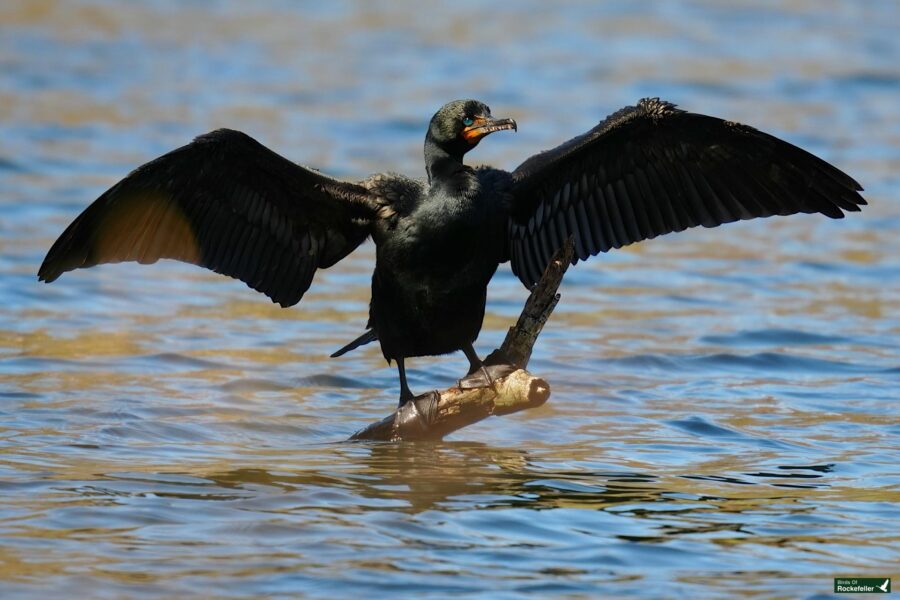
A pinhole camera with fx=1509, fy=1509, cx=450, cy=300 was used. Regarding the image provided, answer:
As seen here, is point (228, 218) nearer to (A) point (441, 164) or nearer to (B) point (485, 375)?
(A) point (441, 164)

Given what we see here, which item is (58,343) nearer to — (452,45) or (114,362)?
(114,362)

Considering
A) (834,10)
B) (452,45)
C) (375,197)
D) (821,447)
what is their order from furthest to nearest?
(834,10) → (452,45) → (821,447) → (375,197)

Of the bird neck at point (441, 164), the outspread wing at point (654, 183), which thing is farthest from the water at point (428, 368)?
the bird neck at point (441, 164)

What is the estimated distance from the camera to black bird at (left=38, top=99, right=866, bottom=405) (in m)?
7.44

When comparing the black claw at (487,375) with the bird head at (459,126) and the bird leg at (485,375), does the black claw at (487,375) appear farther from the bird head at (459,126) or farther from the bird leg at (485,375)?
the bird head at (459,126)

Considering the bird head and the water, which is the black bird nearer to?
the bird head

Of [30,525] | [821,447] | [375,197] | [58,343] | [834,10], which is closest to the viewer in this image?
[30,525]

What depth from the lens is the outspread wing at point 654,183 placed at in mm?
7590

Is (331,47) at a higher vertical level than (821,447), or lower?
higher

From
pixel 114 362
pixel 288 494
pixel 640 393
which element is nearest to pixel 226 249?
pixel 288 494

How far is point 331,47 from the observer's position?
21.5 meters

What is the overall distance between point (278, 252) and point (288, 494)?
1.55 m

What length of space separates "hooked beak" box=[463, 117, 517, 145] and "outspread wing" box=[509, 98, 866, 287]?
362 millimetres

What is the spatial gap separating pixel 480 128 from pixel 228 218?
4.74ft
